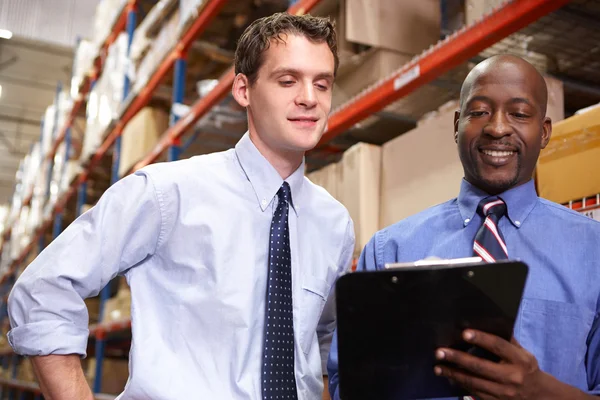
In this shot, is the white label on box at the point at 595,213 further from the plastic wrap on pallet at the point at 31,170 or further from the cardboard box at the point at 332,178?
the plastic wrap on pallet at the point at 31,170

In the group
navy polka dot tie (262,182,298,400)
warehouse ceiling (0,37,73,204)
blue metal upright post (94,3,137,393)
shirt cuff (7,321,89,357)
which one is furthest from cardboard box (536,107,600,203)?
warehouse ceiling (0,37,73,204)

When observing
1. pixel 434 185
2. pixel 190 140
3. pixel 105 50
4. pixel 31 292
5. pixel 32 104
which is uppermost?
pixel 32 104

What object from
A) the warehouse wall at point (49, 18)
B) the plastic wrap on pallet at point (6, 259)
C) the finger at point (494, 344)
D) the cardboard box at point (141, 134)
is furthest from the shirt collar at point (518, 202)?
the plastic wrap on pallet at point (6, 259)

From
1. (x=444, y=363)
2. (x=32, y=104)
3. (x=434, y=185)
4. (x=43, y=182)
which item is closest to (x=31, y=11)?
(x=43, y=182)

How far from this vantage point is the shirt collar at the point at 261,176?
4.67ft

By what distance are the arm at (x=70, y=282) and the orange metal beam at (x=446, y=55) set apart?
1.10 meters

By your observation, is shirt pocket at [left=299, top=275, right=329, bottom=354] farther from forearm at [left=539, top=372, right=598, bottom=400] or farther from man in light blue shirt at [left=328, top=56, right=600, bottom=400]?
forearm at [left=539, top=372, right=598, bottom=400]

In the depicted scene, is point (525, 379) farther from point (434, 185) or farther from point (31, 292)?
point (434, 185)

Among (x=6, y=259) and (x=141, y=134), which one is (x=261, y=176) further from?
(x=6, y=259)

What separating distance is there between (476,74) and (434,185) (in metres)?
0.75

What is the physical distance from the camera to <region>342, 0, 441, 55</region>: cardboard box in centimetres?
245

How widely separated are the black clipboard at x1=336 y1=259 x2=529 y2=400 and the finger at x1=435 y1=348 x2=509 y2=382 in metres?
0.01

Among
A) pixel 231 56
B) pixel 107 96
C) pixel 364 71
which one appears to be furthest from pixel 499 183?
pixel 107 96

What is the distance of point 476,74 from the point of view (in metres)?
1.32
